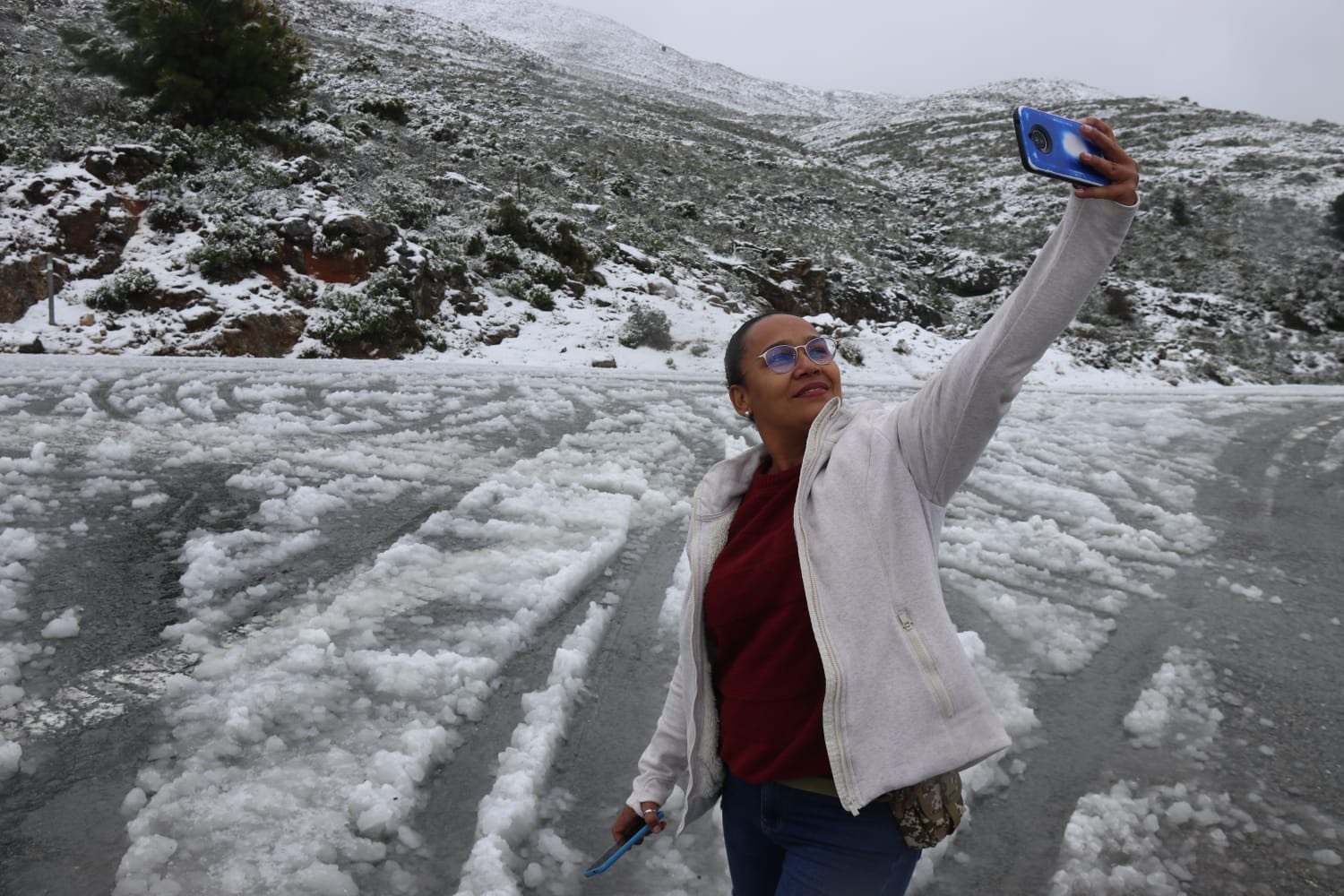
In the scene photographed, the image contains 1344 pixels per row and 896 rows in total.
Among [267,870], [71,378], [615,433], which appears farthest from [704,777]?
[71,378]

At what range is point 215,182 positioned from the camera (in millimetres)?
13641

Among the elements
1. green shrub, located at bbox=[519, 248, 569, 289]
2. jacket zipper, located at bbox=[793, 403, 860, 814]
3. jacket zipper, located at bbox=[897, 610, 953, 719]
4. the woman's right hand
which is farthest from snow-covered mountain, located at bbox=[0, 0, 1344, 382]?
jacket zipper, located at bbox=[897, 610, 953, 719]

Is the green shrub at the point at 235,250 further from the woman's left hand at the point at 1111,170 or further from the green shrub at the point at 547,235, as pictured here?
the woman's left hand at the point at 1111,170

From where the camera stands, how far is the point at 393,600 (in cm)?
372

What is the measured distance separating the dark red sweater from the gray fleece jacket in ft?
0.26

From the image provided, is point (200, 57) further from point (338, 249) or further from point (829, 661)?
point (829, 661)

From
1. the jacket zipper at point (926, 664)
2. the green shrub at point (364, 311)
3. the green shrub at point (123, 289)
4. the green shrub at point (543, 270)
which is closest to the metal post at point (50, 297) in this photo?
the green shrub at point (123, 289)

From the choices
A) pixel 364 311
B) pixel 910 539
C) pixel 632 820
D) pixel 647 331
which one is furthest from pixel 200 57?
pixel 910 539

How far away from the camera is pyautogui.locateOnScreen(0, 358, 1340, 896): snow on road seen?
237 cm

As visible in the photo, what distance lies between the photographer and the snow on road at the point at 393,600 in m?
2.37

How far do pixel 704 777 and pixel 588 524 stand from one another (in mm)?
3250

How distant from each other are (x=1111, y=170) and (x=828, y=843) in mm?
1275

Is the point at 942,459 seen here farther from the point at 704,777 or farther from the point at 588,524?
the point at 588,524

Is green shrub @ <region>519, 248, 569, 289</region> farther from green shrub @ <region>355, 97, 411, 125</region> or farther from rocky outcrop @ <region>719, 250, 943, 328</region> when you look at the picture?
green shrub @ <region>355, 97, 411, 125</region>
